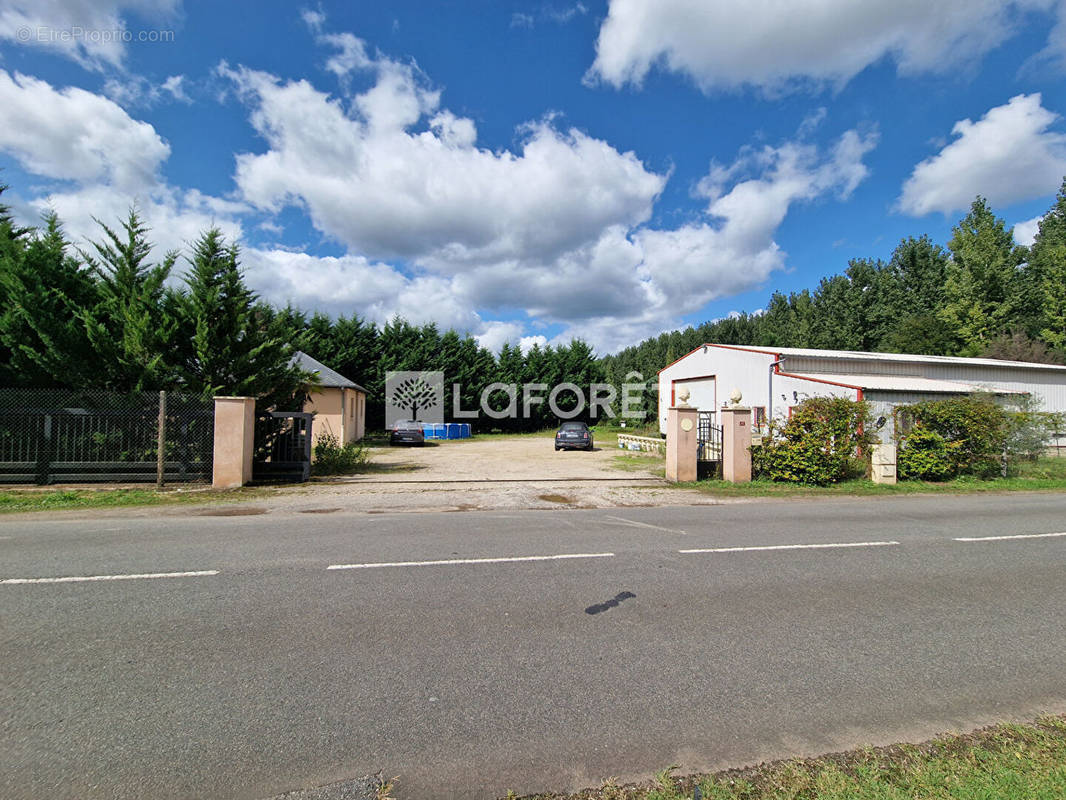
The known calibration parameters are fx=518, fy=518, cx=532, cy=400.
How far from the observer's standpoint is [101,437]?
12.0m

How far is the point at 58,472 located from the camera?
11750mm

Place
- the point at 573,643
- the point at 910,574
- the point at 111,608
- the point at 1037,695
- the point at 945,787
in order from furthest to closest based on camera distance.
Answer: the point at 910,574 → the point at 111,608 → the point at 573,643 → the point at 1037,695 → the point at 945,787

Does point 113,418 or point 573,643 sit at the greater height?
point 113,418

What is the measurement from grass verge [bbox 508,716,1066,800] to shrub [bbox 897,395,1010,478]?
13.9 m

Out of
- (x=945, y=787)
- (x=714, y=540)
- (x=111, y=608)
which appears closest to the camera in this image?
(x=945, y=787)

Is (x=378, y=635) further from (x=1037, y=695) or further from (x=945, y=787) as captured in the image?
(x=1037, y=695)

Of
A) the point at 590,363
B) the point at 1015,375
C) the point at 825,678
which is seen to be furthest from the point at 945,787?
the point at 590,363

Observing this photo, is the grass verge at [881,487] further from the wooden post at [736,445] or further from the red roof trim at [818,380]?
the red roof trim at [818,380]

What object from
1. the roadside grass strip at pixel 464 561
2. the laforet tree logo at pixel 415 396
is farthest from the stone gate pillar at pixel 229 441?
the laforet tree logo at pixel 415 396

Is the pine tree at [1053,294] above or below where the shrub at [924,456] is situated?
above

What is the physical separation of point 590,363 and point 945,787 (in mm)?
45068

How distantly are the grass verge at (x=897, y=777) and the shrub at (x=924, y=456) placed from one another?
528 inches

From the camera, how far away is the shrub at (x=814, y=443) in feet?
43.7

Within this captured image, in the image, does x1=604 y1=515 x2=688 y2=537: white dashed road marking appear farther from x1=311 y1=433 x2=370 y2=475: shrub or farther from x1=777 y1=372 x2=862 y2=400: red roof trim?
x1=777 y1=372 x2=862 y2=400: red roof trim
